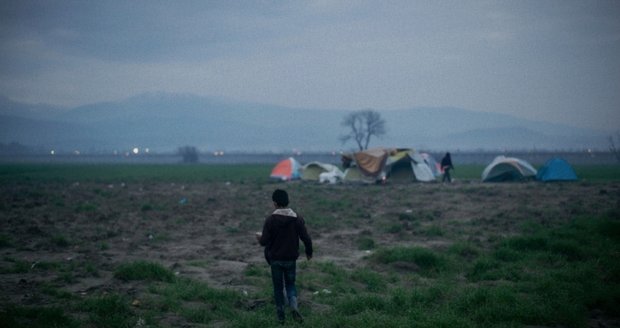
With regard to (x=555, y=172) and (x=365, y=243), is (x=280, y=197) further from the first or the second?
(x=555, y=172)

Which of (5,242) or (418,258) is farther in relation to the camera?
(5,242)

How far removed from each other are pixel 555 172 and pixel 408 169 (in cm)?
1007

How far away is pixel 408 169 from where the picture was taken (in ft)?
120

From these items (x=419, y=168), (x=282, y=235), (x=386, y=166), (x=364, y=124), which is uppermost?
(x=364, y=124)

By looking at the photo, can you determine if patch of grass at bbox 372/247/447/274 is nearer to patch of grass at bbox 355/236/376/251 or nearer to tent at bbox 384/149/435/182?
patch of grass at bbox 355/236/376/251

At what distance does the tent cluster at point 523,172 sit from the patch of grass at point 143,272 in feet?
95.8

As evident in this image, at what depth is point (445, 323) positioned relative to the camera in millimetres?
6844

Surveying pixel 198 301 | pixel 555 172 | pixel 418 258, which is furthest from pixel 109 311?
pixel 555 172

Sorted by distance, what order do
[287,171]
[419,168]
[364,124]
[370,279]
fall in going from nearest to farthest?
1. [370,279]
2. [419,168]
3. [287,171]
4. [364,124]

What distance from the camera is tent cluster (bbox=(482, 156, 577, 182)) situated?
110ft

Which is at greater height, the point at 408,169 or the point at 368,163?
the point at 368,163

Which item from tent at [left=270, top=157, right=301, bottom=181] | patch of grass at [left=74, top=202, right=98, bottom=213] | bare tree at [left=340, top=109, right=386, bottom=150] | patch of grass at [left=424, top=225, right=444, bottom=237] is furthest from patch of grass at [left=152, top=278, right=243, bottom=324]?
bare tree at [left=340, top=109, right=386, bottom=150]

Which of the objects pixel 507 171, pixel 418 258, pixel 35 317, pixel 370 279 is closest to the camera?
pixel 35 317

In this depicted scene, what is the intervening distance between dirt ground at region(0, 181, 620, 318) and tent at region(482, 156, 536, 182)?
17.0ft
